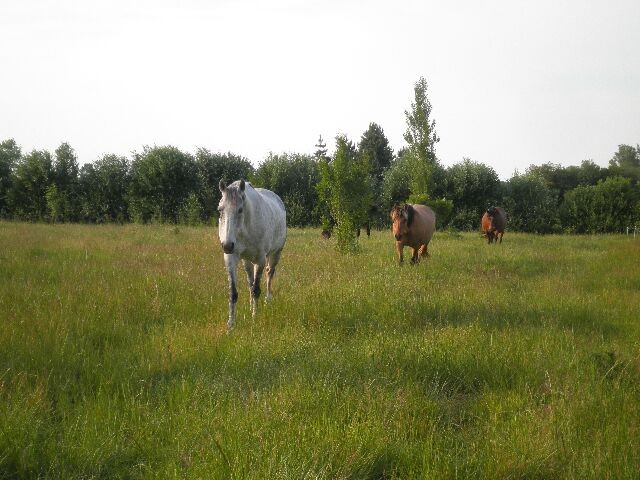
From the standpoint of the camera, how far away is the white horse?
5805 mm

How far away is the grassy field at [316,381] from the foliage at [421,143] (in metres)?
22.8

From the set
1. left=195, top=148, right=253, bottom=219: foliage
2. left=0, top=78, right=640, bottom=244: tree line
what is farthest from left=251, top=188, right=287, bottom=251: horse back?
left=195, top=148, right=253, bottom=219: foliage

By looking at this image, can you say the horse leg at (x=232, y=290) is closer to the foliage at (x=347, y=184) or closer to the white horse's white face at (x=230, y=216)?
the white horse's white face at (x=230, y=216)

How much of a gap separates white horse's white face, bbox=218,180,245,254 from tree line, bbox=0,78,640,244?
21216 millimetres

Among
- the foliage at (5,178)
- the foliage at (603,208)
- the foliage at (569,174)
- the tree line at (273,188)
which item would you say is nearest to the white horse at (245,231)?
the tree line at (273,188)

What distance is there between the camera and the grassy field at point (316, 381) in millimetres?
2650

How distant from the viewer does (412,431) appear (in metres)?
3.01

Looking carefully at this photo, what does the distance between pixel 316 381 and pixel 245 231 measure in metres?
3.13

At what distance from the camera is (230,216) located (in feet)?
19.0

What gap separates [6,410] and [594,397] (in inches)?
163

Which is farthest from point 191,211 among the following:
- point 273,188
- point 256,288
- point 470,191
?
point 256,288

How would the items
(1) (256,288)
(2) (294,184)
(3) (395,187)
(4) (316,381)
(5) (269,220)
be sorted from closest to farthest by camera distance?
(4) (316,381)
(1) (256,288)
(5) (269,220)
(2) (294,184)
(3) (395,187)

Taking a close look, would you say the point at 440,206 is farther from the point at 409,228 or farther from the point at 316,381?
the point at 316,381

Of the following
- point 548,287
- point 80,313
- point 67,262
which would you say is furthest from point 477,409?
point 67,262
